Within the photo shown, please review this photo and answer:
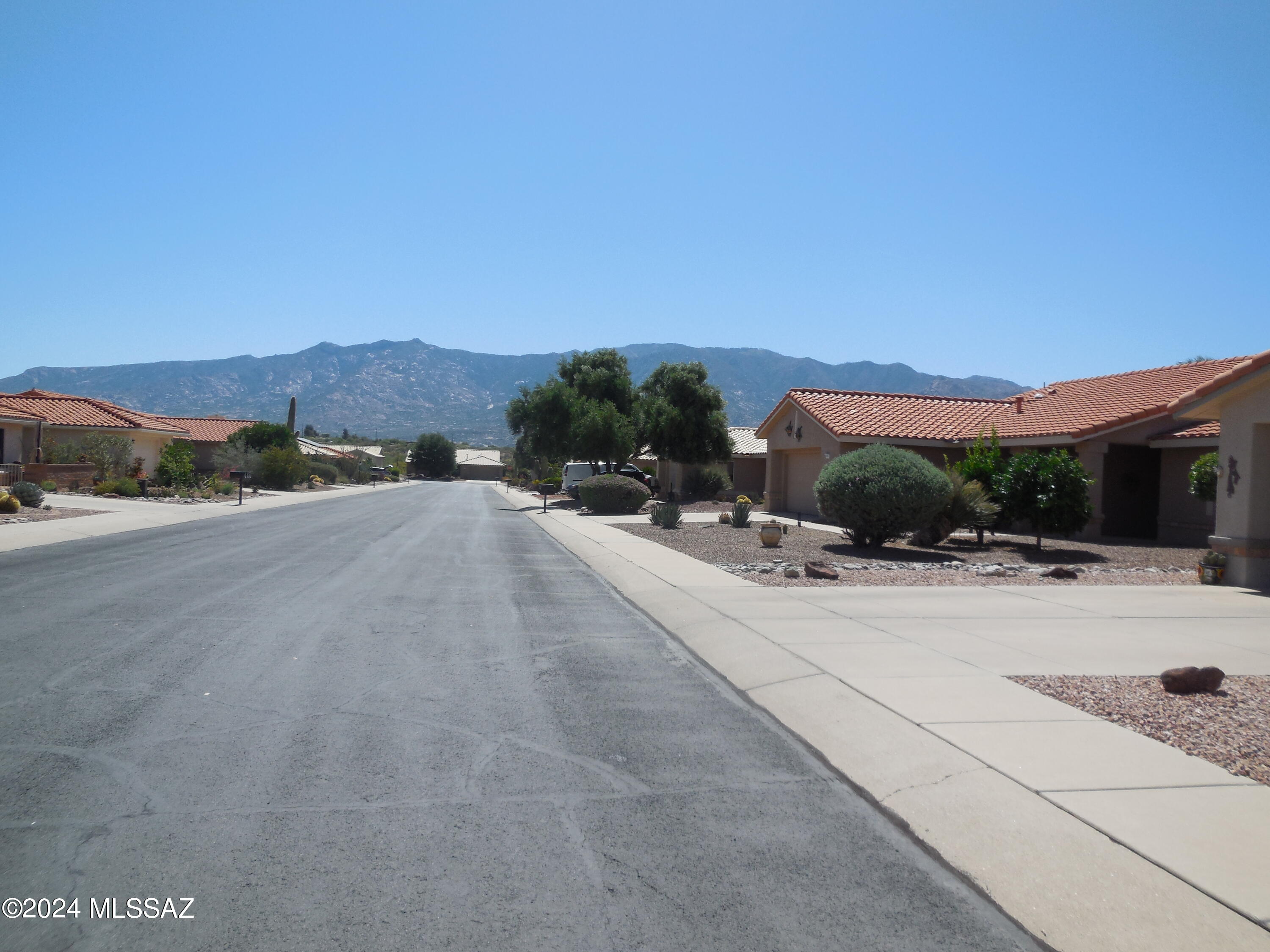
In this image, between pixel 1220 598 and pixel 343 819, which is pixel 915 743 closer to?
pixel 343 819

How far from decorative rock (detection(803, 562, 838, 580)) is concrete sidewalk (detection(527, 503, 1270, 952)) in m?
1.80

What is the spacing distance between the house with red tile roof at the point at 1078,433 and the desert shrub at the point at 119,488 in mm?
24943

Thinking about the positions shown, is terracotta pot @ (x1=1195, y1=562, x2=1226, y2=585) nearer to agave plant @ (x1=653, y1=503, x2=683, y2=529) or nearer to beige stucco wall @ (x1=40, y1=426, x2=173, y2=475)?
agave plant @ (x1=653, y1=503, x2=683, y2=529)

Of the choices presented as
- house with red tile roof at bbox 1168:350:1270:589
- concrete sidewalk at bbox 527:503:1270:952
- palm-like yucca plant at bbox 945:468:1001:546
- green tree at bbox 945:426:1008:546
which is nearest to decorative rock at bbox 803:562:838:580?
concrete sidewalk at bbox 527:503:1270:952

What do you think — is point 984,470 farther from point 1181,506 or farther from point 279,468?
point 279,468

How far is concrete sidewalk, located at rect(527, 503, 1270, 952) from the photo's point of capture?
171 inches

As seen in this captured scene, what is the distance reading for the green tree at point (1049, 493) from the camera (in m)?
19.6

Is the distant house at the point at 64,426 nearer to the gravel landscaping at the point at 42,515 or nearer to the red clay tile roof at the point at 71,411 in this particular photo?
the red clay tile roof at the point at 71,411

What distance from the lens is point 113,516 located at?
26.9 m

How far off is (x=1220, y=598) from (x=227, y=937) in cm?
1420

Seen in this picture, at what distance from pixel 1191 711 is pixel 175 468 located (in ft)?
138

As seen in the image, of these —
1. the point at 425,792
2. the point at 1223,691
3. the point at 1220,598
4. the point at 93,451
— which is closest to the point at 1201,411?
the point at 1220,598

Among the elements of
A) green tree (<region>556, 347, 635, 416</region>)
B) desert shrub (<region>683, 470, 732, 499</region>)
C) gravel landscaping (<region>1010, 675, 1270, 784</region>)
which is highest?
green tree (<region>556, 347, 635, 416</region>)

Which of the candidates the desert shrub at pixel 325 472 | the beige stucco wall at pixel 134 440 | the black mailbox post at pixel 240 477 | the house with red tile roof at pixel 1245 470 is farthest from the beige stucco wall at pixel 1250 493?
the desert shrub at pixel 325 472
